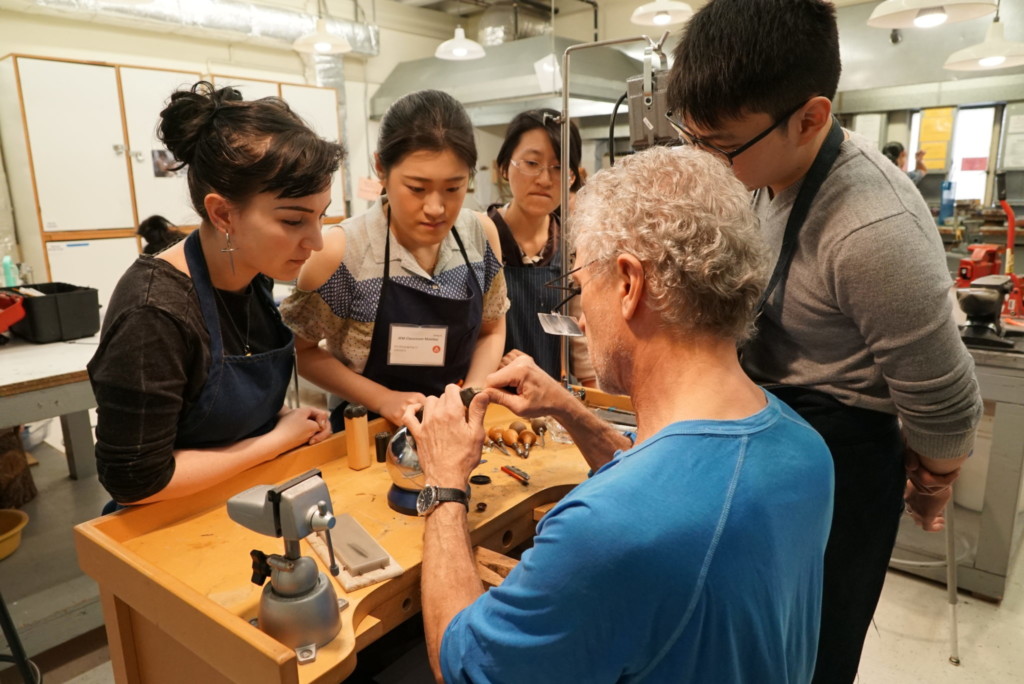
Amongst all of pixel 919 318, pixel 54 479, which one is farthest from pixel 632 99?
pixel 54 479

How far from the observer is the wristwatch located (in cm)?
104

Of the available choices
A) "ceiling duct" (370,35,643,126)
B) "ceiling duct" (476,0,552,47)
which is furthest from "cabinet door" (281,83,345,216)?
"ceiling duct" (476,0,552,47)

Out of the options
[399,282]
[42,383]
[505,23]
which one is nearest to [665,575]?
[399,282]

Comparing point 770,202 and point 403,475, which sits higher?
point 770,202

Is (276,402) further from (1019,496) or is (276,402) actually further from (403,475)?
(1019,496)

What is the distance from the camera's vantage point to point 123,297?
107 cm

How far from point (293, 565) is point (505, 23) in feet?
19.7

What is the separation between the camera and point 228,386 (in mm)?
1191

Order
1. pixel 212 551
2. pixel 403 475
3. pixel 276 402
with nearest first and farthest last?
pixel 212 551 < pixel 403 475 < pixel 276 402

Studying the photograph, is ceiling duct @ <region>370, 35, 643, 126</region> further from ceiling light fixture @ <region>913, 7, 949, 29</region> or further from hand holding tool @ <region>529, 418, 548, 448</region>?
hand holding tool @ <region>529, 418, 548, 448</region>

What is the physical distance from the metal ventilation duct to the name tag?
3.65m

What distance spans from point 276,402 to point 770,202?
1.02 metres

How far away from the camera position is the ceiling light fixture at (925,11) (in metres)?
2.41

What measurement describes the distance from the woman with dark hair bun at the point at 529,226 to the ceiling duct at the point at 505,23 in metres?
4.02
